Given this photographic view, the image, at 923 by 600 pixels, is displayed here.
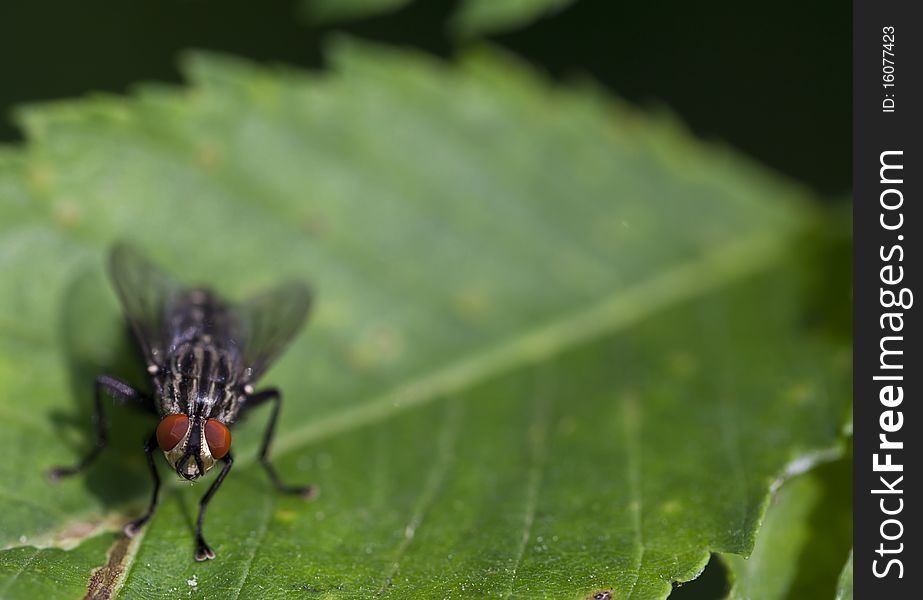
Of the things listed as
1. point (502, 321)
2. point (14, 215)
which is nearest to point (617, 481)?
point (502, 321)

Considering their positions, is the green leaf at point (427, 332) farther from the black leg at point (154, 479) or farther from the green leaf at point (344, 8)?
the green leaf at point (344, 8)

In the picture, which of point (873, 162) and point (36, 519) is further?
point (873, 162)

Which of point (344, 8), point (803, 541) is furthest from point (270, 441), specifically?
point (803, 541)

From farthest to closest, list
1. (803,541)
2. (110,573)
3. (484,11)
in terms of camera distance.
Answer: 1. (484,11)
2. (803,541)
3. (110,573)

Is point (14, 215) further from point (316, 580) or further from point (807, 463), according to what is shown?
point (807, 463)

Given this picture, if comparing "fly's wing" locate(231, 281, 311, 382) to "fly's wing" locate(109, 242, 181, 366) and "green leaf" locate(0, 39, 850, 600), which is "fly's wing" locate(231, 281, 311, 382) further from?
"fly's wing" locate(109, 242, 181, 366)

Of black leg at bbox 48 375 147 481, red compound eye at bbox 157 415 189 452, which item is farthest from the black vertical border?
black leg at bbox 48 375 147 481

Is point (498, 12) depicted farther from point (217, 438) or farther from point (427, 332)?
point (217, 438)
